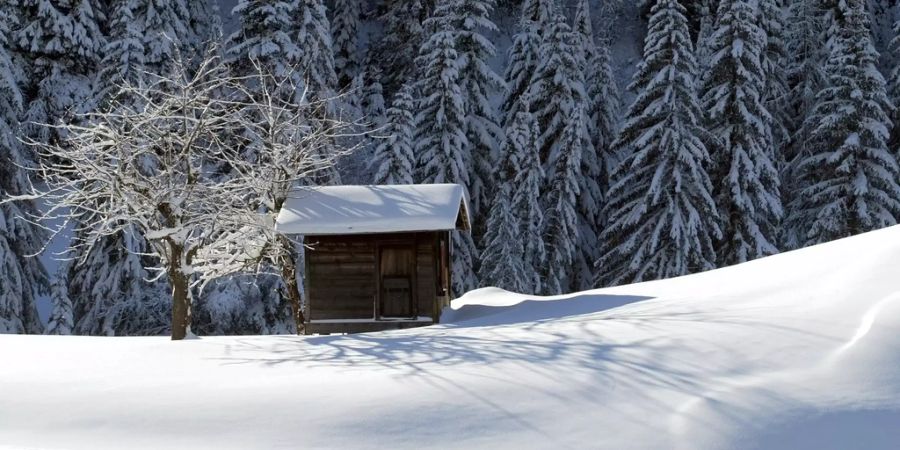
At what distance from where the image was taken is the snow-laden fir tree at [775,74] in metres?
34.2

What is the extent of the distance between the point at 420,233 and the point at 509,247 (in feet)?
43.6

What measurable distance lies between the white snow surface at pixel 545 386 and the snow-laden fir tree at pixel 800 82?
83.7ft

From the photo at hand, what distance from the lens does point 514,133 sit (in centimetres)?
3378

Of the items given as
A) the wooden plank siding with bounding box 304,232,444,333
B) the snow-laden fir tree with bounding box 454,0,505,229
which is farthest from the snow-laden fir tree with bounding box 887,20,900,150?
the wooden plank siding with bounding box 304,232,444,333

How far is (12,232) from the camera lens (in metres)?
24.4

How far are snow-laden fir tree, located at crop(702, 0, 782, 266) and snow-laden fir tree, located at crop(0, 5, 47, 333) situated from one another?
80.7 ft

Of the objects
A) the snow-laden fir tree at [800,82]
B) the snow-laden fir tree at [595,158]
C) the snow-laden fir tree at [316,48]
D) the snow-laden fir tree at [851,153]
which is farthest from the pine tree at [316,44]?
the snow-laden fir tree at [800,82]

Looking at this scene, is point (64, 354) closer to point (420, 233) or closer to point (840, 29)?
point (420, 233)

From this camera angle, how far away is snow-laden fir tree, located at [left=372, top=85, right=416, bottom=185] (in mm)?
30547

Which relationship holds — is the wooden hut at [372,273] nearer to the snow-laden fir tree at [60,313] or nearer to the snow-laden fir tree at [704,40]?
the snow-laden fir tree at [60,313]

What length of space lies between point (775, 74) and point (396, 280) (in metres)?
26.0

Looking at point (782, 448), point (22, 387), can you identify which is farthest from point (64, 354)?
point (782, 448)

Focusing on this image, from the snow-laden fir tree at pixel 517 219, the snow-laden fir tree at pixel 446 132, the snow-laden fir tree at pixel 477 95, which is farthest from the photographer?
the snow-laden fir tree at pixel 477 95

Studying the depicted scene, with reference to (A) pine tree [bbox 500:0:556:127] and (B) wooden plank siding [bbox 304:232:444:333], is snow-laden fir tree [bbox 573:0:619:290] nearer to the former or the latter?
(A) pine tree [bbox 500:0:556:127]
